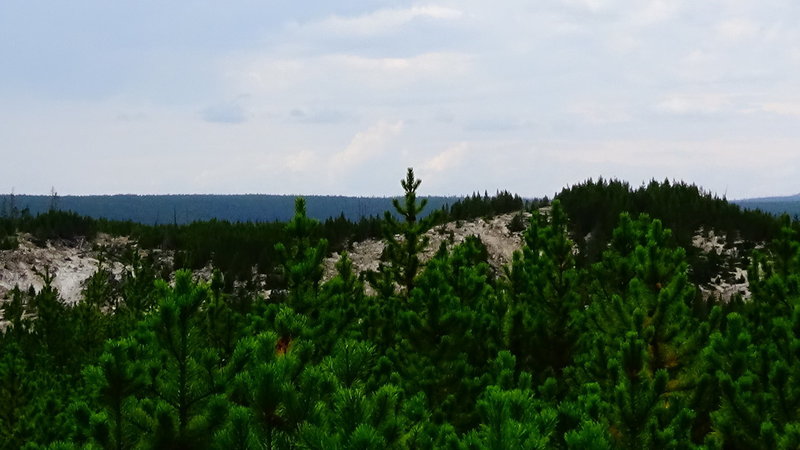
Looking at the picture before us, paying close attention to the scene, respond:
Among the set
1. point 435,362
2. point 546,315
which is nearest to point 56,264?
point 546,315

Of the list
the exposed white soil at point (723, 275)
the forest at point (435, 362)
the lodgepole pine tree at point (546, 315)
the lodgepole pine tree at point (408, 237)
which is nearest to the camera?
the forest at point (435, 362)

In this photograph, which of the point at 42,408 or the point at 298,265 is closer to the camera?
the point at 42,408

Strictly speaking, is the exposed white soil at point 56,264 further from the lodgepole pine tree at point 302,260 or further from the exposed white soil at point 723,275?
the exposed white soil at point 723,275

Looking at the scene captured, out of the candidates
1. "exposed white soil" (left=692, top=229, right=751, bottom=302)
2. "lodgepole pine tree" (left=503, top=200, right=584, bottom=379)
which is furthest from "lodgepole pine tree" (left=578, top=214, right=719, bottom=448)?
"exposed white soil" (left=692, top=229, right=751, bottom=302)

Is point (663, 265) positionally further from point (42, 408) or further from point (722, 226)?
point (722, 226)

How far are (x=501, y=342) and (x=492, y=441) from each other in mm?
7901

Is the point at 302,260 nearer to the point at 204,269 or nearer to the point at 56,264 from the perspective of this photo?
the point at 204,269

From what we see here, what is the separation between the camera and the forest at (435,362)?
4.41 metres

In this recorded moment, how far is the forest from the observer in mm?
4410

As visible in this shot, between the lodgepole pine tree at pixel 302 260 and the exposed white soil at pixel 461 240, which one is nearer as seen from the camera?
the lodgepole pine tree at pixel 302 260

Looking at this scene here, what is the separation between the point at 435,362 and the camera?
33.7ft

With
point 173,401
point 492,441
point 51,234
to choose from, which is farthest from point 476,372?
point 51,234

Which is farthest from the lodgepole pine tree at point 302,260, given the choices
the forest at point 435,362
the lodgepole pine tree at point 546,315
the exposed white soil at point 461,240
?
the exposed white soil at point 461,240

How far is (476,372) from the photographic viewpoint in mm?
10523
